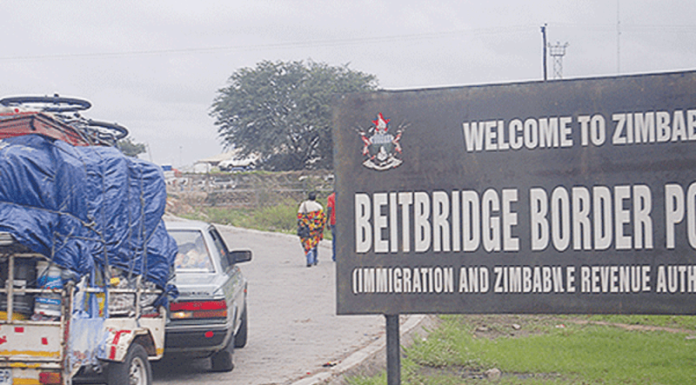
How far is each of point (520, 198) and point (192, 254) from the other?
181 inches

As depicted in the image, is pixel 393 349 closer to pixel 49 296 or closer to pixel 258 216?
pixel 49 296

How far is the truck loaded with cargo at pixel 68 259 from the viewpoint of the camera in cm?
554

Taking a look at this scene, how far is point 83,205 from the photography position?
5961 millimetres

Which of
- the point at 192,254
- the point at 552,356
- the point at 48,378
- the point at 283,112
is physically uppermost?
the point at 283,112

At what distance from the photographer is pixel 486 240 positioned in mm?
5020

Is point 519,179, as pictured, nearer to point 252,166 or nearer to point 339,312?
point 339,312

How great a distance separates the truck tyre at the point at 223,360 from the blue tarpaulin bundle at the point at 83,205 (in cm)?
152

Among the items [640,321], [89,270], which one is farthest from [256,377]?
[640,321]

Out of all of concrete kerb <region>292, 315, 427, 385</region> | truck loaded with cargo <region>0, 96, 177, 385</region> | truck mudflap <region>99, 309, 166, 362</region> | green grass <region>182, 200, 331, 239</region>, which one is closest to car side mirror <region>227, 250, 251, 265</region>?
concrete kerb <region>292, 315, 427, 385</region>

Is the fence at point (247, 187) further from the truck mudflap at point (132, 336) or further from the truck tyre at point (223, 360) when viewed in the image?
the truck mudflap at point (132, 336)

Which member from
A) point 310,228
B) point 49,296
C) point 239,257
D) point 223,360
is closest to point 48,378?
point 49,296

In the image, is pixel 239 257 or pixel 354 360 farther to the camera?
pixel 239 257

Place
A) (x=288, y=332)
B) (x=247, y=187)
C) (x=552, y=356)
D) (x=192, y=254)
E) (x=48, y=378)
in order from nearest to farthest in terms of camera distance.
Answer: (x=48, y=378) < (x=552, y=356) < (x=192, y=254) < (x=288, y=332) < (x=247, y=187)

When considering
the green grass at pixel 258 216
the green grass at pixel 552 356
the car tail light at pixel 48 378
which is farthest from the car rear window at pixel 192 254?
the green grass at pixel 258 216
